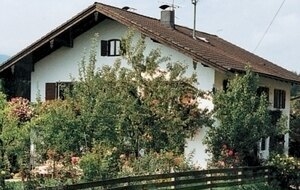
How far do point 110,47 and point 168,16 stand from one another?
15.9 feet

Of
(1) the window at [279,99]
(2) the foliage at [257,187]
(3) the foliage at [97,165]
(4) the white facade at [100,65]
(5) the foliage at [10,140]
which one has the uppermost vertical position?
(4) the white facade at [100,65]

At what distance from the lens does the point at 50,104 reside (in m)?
18.8

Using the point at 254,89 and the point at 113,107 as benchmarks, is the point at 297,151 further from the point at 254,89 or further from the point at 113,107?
the point at 113,107

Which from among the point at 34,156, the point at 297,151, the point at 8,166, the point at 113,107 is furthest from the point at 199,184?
the point at 297,151

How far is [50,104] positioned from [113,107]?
183cm

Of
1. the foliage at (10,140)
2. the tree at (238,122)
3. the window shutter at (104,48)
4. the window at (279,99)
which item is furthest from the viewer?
the window at (279,99)

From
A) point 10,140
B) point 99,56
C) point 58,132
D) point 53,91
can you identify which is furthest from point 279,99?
point 10,140

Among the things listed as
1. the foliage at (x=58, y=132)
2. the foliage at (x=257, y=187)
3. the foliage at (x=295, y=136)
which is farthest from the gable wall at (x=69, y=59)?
the foliage at (x=295, y=136)

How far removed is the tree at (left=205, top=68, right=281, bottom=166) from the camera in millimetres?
22297

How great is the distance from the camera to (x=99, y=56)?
27062mm

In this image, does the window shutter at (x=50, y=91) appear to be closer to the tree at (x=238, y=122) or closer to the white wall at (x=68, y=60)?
the white wall at (x=68, y=60)

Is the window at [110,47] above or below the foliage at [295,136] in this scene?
above

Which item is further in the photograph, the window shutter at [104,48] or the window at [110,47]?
the window shutter at [104,48]

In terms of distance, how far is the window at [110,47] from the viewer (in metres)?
26.9
